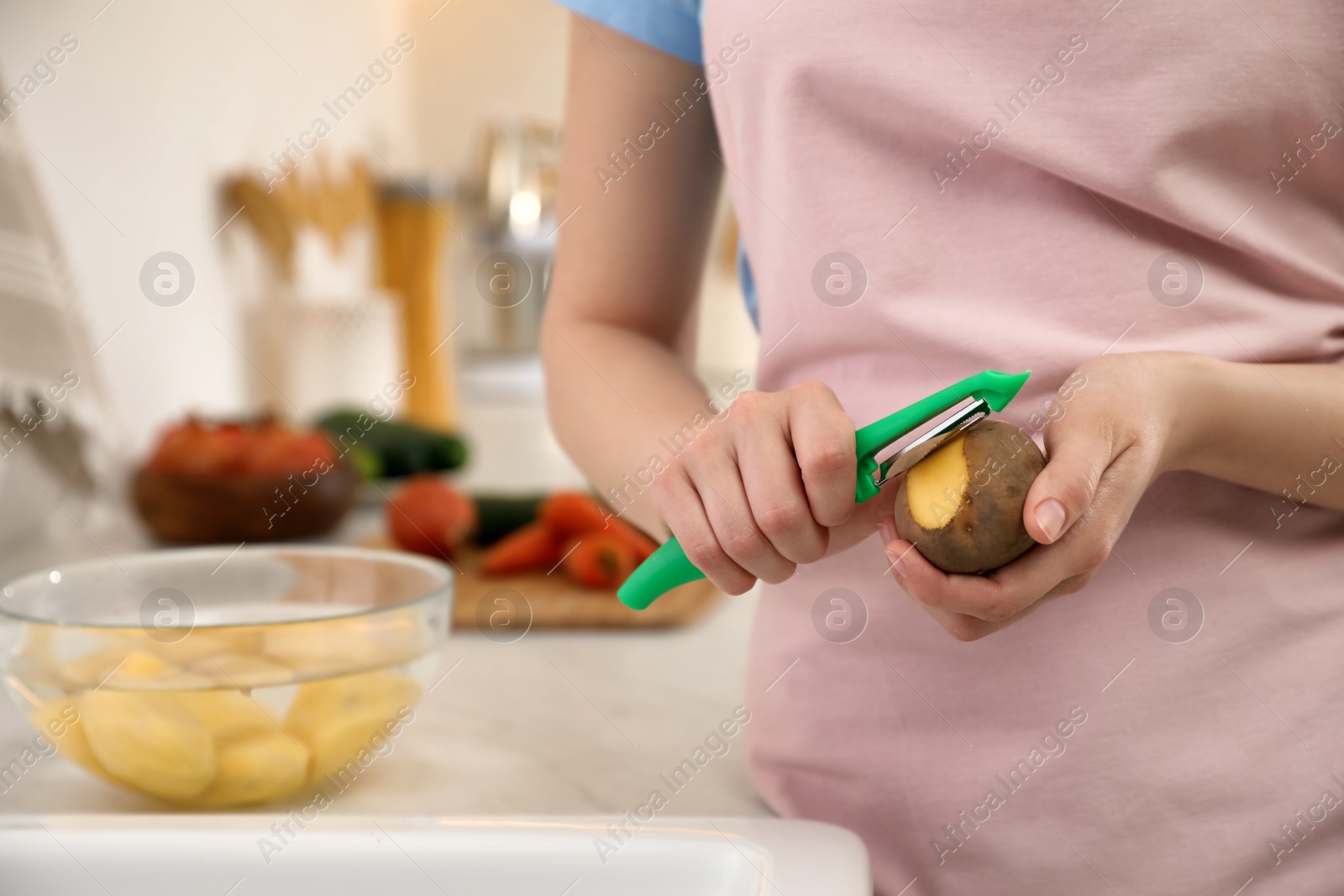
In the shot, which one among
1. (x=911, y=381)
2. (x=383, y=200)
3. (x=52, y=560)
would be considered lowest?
(x=383, y=200)

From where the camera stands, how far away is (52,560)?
3.27 feet

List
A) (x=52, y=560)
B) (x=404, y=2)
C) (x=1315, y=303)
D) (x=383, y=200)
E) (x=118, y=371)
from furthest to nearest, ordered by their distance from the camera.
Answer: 1. (x=404, y=2)
2. (x=383, y=200)
3. (x=118, y=371)
4. (x=52, y=560)
5. (x=1315, y=303)

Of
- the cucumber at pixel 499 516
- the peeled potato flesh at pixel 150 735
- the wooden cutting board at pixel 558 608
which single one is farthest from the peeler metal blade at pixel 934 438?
the cucumber at pixel 499 516

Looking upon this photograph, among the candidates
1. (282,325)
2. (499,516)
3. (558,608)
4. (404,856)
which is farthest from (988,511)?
(282,325)

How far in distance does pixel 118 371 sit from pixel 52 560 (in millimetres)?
341

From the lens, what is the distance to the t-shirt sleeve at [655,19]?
1.97ft

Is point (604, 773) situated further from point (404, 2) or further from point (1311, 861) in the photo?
point (404, 2)

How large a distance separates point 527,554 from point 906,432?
686 mm

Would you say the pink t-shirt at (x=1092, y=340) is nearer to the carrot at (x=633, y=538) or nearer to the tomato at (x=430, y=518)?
the carrot at (x=633, y=538)

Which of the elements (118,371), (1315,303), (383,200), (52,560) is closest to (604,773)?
(1315,303)

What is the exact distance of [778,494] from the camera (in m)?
0.40

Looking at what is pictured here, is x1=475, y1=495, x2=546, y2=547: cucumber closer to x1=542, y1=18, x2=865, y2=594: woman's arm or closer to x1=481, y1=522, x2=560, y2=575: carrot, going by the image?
x1=481, y1=522, x2=560, y2=575: carrot

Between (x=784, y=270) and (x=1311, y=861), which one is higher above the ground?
(x=784, y=270)

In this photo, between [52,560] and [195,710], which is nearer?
[195,710]
